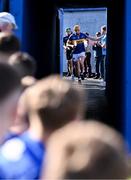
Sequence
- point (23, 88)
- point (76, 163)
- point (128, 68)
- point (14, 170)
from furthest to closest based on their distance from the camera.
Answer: point (128, 68)
point (23, 88)
point (14, 170)
point (76, 163)

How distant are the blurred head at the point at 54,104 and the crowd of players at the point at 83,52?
12643mm

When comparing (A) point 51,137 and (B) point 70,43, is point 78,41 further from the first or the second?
(A) point 51,137

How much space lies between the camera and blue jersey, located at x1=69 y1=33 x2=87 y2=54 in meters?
15.2

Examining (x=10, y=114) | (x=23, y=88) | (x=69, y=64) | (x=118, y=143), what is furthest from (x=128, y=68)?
(x=69, y=64)

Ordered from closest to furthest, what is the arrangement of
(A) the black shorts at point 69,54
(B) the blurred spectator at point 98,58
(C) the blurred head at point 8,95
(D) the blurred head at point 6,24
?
(C) the blurred head at point 8,95 → (D) the blurred head at point 6,24 → (A) the black shorts at point 69,54 → (B) the blurred spectator at point 98,58

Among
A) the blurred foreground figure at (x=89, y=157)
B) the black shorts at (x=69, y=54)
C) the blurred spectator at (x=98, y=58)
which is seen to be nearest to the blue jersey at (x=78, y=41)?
the black shorts at (x=69, y=54)

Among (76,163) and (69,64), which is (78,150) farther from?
(69,64)

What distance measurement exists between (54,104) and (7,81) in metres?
0.25

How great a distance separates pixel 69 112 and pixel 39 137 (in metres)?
0.16

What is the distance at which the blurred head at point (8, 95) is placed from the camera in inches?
85.0

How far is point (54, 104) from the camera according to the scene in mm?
2094

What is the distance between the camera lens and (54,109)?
2.09m

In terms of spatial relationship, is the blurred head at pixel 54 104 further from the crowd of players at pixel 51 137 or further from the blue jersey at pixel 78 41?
the blue jersey at pixel 78 41

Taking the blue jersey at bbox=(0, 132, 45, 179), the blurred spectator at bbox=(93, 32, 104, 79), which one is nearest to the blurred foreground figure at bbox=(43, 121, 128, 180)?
the blue jersey at bbox=(0, 132, 45, 179)
